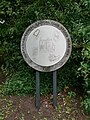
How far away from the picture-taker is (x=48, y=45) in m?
4.43

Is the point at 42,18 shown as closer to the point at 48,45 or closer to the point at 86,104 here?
the point at 48,45

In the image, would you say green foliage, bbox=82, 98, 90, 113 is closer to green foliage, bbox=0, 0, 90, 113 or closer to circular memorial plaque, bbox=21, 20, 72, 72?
green foliage, bbox=0, 0, 90, 113

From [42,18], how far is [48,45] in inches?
24.5

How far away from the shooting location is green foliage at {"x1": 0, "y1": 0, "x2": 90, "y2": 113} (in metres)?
4.48

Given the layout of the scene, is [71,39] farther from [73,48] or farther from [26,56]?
[26,56]

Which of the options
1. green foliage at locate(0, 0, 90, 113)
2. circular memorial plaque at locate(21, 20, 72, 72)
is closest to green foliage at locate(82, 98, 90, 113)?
green foliage at locate(0, 0, 90, 113)

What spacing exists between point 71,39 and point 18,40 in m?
1.11

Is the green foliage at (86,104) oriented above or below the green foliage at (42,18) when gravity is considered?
below

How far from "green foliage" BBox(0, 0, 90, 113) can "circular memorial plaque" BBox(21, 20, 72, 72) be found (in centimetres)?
21

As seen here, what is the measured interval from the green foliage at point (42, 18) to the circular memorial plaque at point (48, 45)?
21 cm

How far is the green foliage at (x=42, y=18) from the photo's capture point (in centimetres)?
448

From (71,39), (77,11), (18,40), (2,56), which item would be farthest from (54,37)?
(2,56)

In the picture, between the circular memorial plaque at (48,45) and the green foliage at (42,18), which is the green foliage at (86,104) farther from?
the circular memorial plaque at (48,45)

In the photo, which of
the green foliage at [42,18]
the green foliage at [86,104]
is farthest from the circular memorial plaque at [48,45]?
the green foliage at [86,104]
